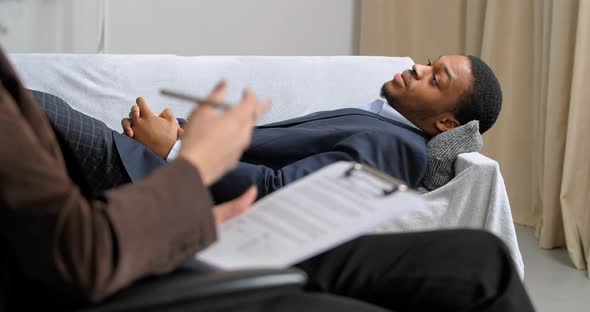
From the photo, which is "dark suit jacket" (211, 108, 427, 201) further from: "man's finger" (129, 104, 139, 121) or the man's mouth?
"man's finger" (129, 104, 139, 121)

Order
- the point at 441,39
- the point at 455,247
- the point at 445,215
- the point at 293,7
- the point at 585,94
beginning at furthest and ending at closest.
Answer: the point at 293,7, the point at 441,39, the point at 585,94, the point at 445,215, the point at 455,247

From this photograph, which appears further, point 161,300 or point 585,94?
point 585,94

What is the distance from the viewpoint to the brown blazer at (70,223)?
0.74 meters

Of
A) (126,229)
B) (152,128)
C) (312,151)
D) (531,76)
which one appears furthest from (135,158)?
(531,76)

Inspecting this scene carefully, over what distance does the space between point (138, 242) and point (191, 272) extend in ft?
0.32

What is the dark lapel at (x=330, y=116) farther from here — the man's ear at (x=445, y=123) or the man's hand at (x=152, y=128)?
the man's hand at (x=152, y=128)

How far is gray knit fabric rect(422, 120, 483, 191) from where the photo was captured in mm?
1988

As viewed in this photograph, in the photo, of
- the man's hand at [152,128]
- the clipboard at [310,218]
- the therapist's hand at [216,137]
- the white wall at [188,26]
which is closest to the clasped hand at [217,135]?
the therapist's hand at [216,137]

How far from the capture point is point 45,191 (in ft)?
2.44

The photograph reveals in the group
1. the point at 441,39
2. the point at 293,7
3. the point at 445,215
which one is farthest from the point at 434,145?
the point at 293,7

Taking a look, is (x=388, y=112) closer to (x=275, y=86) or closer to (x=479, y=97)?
(x=479, y=97)

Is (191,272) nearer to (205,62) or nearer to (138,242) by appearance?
(138,242)

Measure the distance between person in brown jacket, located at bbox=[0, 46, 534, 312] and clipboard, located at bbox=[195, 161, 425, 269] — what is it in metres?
0.06

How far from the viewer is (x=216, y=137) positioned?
852 mm
